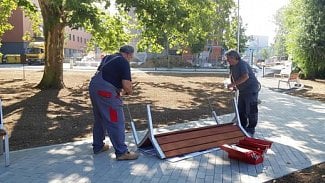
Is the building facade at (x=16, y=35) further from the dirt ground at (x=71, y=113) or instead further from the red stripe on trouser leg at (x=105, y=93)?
the red stripe on trouser leg at (x=105, y=93)

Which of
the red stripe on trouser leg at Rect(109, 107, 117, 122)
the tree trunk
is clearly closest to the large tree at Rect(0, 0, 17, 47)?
the tree trunk

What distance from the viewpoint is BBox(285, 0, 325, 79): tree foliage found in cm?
2518

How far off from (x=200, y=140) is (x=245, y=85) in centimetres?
157

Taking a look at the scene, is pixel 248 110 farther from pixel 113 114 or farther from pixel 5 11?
pixel 5 11

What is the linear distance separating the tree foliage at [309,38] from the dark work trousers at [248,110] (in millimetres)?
19336

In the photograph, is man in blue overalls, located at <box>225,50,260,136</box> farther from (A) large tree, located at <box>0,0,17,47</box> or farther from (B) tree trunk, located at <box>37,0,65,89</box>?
(A) large tree, located at <box>0,0,17,47</box>

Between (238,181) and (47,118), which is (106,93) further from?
(47,118)

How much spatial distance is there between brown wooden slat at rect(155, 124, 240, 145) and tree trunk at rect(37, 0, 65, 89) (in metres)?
11.2

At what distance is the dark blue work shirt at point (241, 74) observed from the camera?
24.9 feet

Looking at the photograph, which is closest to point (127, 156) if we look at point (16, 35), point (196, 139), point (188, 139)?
point (188, 139)

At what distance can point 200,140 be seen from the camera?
693 cm

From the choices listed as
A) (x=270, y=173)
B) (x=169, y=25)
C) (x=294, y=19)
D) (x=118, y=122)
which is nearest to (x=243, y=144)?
(x=270, y=173)

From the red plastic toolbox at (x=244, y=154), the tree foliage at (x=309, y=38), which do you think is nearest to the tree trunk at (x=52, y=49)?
the red plastic toolbox at (x=244, y=154)

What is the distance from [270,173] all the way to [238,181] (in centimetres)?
62
